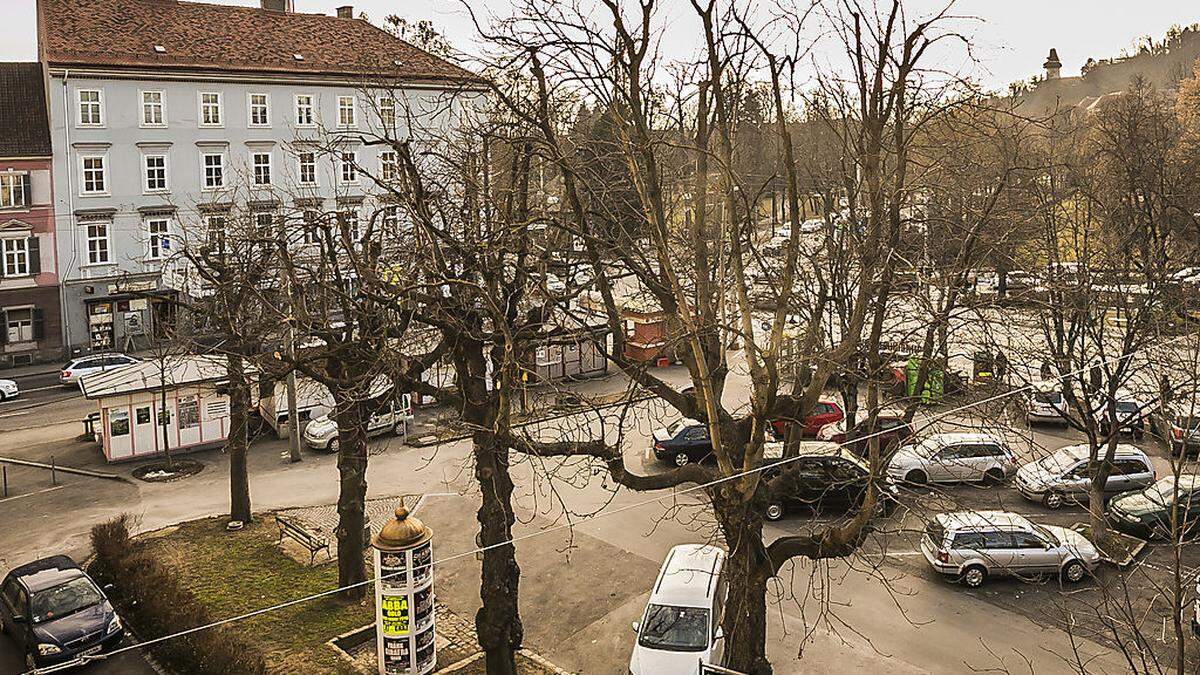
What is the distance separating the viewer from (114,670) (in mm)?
12500

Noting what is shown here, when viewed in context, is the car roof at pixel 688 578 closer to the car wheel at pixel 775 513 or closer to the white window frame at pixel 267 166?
the car wheel at pixel 775 513

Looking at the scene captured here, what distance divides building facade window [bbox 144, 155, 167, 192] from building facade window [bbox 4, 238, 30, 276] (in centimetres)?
439

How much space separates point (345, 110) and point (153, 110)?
707 centimetres

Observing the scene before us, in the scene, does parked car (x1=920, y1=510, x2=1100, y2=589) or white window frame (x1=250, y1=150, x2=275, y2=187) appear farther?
white window frame (x1=250, y1=150, x2=275, y2=187)

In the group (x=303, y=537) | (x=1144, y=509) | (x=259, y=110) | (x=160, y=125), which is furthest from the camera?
(x=259, y=110)

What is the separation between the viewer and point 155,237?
110 ft

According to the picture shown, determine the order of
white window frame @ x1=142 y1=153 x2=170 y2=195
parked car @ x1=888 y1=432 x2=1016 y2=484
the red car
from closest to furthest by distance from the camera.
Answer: parked car @ x1=888 y1=432 x2=1016 y2=484
the red car
white window frame @ x1=142 y1=153 x2=170 y2=195

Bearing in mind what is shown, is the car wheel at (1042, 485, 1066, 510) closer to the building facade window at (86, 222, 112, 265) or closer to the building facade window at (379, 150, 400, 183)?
the building facade window at (379, 150, 400, 183)

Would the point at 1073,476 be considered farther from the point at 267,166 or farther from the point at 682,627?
the point at 267,166

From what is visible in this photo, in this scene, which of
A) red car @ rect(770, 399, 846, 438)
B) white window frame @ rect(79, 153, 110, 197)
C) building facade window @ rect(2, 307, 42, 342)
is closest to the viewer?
red car @ rect(770, 399, 846, 438)

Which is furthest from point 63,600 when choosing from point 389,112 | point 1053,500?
point 1053,500

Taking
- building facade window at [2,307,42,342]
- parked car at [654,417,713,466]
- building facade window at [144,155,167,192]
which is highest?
building facade window at [144,155,167,192]

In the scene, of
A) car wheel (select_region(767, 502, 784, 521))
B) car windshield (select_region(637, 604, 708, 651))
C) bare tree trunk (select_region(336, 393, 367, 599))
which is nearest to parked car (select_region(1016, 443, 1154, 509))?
car wheel (select_region(767, 502, 784, 521))

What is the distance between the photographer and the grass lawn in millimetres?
12719
